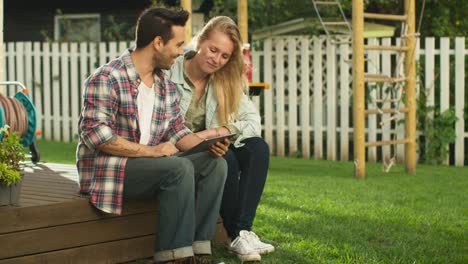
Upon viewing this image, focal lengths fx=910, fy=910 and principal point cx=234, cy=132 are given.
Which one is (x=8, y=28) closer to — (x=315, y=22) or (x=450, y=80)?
(x=315, y=22)

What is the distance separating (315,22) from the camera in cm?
1273

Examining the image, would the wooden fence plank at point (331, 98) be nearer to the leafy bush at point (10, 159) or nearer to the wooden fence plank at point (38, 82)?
the wooden fence plank at point (38, 82)

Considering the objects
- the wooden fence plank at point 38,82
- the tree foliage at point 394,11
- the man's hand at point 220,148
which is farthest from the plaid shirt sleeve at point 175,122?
the wooden fence plank at point 38,82

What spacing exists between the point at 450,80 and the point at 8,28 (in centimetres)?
1122

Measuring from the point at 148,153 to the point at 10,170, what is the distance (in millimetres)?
662

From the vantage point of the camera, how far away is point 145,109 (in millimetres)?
4594

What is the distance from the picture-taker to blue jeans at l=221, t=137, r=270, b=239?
5.02m

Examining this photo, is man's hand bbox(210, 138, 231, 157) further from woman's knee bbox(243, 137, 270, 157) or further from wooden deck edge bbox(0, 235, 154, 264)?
wooden deck edge bbox(0, 235, 154, 264)

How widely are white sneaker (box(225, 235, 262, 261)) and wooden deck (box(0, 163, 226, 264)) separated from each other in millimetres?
448

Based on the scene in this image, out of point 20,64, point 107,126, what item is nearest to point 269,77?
point 20,64

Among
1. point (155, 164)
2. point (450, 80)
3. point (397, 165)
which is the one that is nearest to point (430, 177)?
point (397, 165)

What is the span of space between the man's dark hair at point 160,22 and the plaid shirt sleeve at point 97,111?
1.06 feet

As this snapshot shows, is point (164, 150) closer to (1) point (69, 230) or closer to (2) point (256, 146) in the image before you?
(1) point (69, 230)

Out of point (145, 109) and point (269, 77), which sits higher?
point (269, 77)
